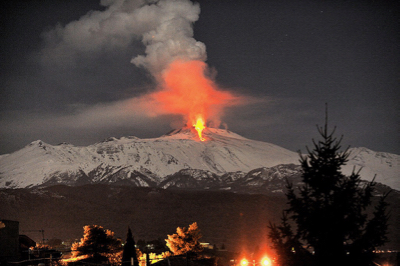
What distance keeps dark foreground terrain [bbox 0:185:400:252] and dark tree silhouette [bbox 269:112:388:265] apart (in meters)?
98.8

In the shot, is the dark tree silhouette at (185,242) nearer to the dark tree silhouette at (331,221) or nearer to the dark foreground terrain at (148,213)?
the dark tree silhouette at (331,221)

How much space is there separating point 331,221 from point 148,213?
5836 inches

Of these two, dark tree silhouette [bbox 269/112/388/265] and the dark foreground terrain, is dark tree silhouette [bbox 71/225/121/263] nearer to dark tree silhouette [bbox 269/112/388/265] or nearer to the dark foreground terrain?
dark tree silhouette [bbox 269/112/388/265]

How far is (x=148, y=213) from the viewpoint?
516 ft

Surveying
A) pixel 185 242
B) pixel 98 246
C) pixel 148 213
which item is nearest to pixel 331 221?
pixel 98 246

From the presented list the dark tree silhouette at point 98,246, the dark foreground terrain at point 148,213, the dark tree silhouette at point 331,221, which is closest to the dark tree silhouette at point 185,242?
the dark tree silhouette at point 98,246

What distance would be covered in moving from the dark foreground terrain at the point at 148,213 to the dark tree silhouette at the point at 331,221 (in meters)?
98.8

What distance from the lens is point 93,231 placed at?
5244 cm

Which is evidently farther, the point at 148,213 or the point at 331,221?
the point at 148,213

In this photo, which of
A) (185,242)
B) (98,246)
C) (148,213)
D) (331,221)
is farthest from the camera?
(148,213)

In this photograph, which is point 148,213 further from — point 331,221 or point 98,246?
point 331,221

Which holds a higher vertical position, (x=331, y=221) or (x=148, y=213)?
(x=331, y=221)

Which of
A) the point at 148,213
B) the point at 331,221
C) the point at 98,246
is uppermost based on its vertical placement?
the point at 331,221

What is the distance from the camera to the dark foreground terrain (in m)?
128
